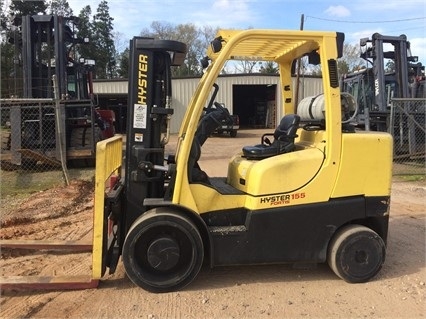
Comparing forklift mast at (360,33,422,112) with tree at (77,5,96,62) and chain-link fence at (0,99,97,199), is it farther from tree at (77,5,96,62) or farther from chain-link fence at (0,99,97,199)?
tree at (77,5,96,62)

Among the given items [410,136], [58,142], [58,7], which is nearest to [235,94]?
[58,7]

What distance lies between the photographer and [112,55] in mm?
56500

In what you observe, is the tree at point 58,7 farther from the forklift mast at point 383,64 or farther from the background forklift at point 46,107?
the forklift mast at point 383,64

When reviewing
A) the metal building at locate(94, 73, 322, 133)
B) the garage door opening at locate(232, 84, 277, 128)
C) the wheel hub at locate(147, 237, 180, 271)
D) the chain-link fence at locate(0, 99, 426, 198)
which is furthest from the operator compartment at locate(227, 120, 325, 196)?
the garage door opening at locate(232, 84, 277, 128)

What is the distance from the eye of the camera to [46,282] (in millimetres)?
4246

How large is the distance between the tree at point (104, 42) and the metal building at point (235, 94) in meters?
22.0

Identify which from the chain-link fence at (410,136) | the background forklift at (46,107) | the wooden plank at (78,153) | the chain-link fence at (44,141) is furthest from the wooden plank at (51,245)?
the chain-link fence at (410,136)

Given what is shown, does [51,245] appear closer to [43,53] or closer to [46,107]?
[46,107]

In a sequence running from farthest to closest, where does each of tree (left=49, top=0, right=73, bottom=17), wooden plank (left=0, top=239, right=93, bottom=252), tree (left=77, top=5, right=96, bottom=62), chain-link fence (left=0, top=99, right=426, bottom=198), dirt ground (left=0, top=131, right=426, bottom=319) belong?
1. tree (left=77, top=5, right=96, bottom=62)
2. tree (left=49, top=0, right=73, bottom=17)
3. chain-link fence (left=0, top=99, right=426, bottom=198)
4. wooden plank (left=0, top=239, right=93, bottom=252)
5. dirt ground (left=0, top=131, right=426, bottom=319)

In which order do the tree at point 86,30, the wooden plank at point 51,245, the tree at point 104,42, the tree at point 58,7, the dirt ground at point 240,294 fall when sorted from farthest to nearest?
the tree at point 104,42 → the tree at point 86,30 → the tree at point 58,7 → the wooden plank at point 51,245 → the dirt ground at point 240,294

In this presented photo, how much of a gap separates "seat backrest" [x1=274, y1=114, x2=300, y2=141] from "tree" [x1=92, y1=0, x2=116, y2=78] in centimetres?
5043

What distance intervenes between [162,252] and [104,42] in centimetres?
5590

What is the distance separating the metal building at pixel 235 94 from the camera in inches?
1230

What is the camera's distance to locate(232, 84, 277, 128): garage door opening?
3531 cm
